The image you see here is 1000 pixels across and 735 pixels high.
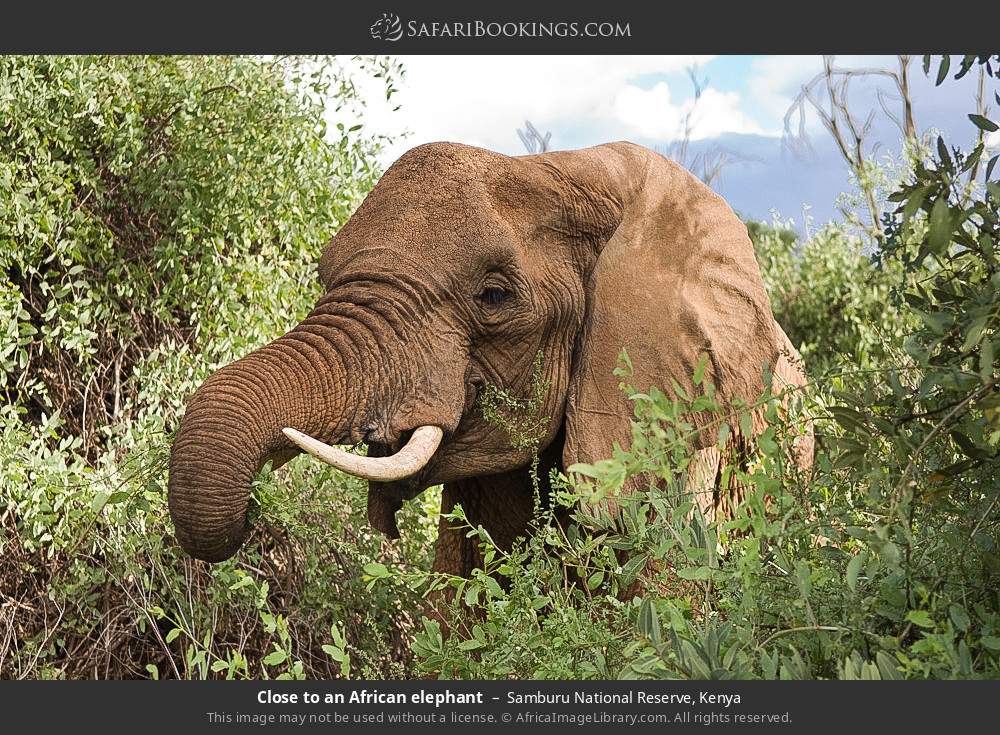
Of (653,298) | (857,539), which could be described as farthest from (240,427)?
(857,539)

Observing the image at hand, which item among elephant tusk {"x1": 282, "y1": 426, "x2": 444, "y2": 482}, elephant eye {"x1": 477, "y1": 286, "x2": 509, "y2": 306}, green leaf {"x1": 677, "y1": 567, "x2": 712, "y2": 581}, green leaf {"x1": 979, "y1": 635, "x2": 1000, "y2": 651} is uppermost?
elephant eye {"x1": 477, "y1": 286, "x2": 509, "y2": 306}

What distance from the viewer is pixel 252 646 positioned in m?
5.38

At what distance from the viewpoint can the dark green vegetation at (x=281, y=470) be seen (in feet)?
9.21

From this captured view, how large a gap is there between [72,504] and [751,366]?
2545mm

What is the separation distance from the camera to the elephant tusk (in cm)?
356

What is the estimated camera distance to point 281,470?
5602 mm

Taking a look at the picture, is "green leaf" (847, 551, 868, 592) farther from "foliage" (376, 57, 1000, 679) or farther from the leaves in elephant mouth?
the leaves in elephant mouth

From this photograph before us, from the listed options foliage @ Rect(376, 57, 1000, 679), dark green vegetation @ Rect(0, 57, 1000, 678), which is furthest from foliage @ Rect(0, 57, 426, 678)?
foliage @ Rect(376, 57, 1000, 679)

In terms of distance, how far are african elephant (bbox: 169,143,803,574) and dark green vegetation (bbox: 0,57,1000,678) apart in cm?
19

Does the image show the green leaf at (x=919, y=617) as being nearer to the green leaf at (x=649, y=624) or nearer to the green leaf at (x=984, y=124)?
the green leaf at (x=649, y=624)

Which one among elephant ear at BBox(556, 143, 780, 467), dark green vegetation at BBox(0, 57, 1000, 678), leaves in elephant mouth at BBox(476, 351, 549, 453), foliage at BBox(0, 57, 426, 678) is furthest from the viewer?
foliage at BBox(0, 57, 426, 678)

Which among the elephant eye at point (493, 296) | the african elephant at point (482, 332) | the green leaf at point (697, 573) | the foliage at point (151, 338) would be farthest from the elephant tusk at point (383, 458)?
the green leaf at point (697, 573)

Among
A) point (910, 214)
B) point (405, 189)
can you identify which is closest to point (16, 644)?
point (405, 189)

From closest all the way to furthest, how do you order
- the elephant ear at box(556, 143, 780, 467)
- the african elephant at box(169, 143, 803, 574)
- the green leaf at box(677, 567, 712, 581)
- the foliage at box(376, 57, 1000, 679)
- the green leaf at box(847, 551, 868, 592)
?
the green leaf at box(847, 551, 868, 592), the foliage at box(376, 57, 1000, 679), the green leaf at box(677, 567, 712, 581), the african elephant at box(169, 143, 803, 574), the elephant ear at box(556, 143, 780, 467)
